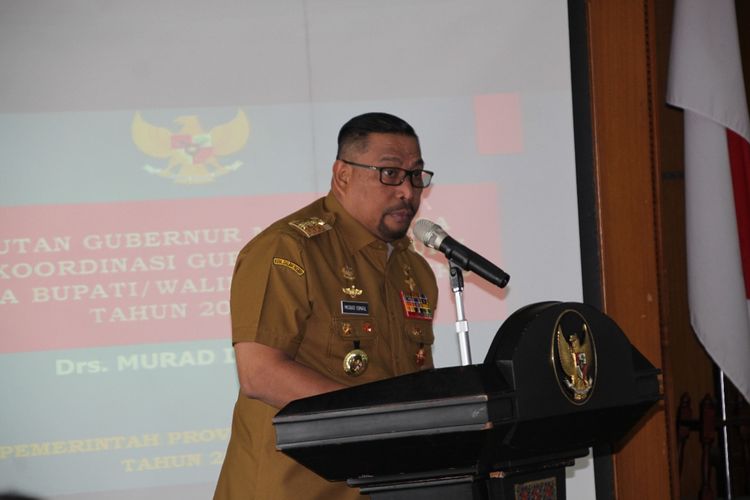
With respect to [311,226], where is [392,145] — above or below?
above

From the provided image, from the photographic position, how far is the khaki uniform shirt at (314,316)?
193cm

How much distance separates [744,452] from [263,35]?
2809mm

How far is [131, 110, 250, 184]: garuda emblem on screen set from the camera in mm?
3266

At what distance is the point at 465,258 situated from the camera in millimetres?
1629

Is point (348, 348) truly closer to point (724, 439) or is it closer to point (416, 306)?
point (416, 306)

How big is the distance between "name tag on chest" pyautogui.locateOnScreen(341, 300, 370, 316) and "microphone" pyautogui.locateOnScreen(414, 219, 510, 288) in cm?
43

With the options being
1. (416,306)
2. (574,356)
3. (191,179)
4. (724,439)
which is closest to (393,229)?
(416,306)

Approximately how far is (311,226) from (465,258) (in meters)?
0.58

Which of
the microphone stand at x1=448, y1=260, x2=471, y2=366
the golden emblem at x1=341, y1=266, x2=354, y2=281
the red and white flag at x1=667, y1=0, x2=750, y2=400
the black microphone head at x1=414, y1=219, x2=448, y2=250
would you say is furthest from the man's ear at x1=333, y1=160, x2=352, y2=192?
the red and white flag at x1=667, y1=0, x2=750, y2=400

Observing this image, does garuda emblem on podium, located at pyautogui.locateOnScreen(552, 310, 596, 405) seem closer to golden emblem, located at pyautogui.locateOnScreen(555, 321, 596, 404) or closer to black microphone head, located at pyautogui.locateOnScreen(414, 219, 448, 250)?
golden emblem, located at pyautogui.locateOnScreen(555, 321, 596, 404)

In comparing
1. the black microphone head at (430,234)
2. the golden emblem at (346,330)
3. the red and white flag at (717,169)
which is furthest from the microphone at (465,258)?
the red and white flag at (717,169)

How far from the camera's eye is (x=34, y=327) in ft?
10.4

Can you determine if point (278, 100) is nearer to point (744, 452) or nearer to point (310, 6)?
point (310, 6)

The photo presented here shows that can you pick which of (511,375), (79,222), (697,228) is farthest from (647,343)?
(511,375)
